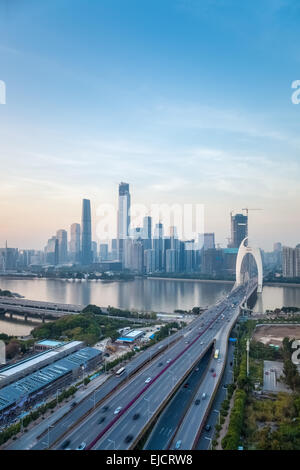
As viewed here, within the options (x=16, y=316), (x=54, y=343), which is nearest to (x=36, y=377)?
(x=54, y=343)

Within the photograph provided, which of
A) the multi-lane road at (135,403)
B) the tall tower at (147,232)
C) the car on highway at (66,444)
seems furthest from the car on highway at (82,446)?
the tall tower at (147,232)

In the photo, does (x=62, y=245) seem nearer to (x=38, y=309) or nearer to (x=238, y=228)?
(x=238, y=228)

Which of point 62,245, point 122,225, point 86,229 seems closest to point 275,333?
point 122,225

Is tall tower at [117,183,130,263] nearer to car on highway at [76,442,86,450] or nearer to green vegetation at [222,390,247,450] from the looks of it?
green vegetation at [222,390,247,450]

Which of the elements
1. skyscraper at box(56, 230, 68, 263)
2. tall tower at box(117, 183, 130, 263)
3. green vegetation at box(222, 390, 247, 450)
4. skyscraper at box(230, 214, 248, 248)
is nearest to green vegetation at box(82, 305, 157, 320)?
green vegetation at box(222, 390, 247, 450)

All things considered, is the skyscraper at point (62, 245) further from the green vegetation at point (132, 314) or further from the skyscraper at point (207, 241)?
the green vegetation at point (132, 314)
